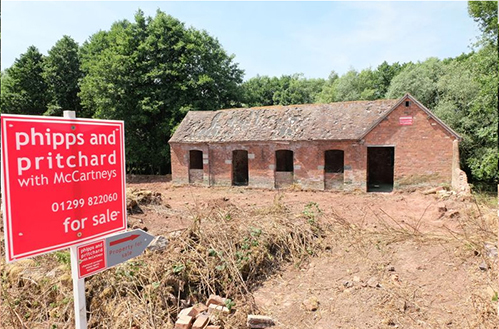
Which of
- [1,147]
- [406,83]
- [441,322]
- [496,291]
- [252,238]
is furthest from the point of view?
[406,83]

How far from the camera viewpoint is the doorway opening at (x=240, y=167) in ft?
67.8

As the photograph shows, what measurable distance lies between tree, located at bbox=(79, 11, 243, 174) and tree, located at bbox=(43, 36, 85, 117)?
10.2 ft

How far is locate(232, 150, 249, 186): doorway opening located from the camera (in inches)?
813

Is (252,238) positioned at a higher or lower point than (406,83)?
lower

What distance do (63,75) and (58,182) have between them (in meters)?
31.6

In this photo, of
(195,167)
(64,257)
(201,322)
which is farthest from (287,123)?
(201,322)

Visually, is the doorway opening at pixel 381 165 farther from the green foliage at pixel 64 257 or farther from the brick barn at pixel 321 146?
the green foliage at pixel 64 257

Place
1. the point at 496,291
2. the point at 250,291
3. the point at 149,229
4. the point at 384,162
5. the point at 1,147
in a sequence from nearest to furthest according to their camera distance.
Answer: the point at 1,147, the point at 496,291, the point at 250,291, the point at 149,229, the point at 384,162

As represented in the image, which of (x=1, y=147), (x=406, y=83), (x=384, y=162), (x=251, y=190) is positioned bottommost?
(x=251, y=190)

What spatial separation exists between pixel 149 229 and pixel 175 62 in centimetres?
2090

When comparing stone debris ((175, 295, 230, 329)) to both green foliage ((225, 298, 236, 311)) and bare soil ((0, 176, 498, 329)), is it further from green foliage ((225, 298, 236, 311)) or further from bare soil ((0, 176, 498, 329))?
bare soil ((0, 176, 498, 329))

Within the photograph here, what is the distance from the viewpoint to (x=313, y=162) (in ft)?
57.2

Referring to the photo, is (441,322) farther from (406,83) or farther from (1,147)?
(406,83)

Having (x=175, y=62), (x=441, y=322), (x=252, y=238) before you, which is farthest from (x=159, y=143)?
(x=441, y=322)
